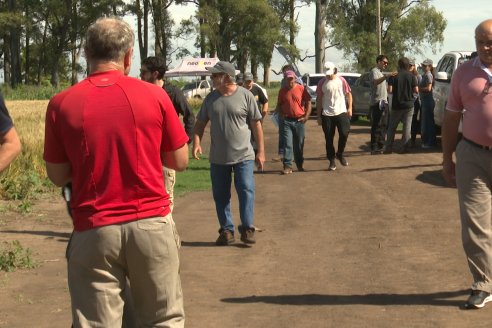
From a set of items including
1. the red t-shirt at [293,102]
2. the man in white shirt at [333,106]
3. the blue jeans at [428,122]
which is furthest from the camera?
the blue jeans at [428,122]

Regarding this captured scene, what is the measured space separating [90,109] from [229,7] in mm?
72716

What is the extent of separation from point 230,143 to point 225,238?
982 millimetres

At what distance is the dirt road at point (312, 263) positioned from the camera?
7613 mm

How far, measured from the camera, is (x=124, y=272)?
16.3ft

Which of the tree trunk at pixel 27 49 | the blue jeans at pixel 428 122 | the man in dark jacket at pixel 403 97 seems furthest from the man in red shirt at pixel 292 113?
the tree trunk at pixel 27 49

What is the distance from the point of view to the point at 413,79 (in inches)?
779

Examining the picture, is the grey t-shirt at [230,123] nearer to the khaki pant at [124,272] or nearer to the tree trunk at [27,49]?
the khaki pant at [124,272]

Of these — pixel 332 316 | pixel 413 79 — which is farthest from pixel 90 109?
pixel 413 79

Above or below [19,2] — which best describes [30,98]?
below

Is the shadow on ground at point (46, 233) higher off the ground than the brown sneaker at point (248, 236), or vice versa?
the brown sneaker at point (248, 236)

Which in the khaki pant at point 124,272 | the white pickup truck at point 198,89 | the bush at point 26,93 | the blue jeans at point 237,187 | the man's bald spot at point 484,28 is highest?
the man's bald spot at point 484,28

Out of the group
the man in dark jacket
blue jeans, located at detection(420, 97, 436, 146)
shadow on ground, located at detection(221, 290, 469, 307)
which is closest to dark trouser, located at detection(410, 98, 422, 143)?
blue jeans, located at detection(420, 97, 436, 146)

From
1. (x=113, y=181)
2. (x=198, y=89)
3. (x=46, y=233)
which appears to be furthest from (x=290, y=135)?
(x=198, y=89)

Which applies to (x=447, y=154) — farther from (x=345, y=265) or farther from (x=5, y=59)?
(x=5, y=59)
